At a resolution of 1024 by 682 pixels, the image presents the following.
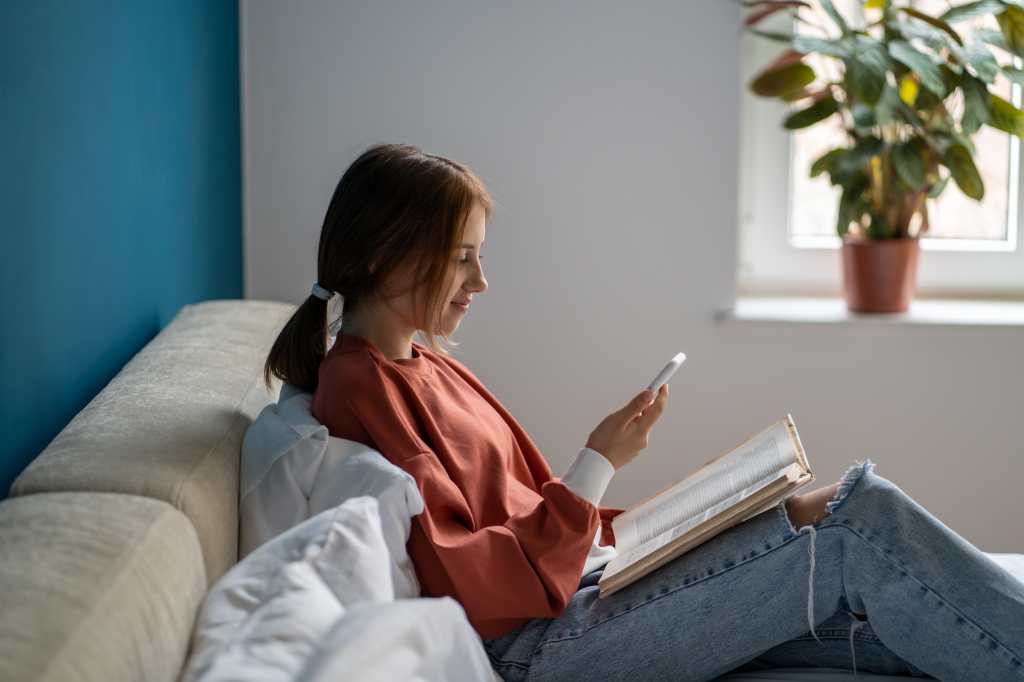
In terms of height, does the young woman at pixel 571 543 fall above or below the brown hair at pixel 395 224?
below

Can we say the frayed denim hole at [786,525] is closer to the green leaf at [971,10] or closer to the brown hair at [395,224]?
the brown hair at [395,224]

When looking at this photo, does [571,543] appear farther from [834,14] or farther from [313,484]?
[834,14]

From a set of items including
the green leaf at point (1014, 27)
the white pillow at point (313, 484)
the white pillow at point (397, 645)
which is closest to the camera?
the white pillow at point (397, 645)

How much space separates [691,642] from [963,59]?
1588 mm

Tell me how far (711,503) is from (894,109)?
135cm

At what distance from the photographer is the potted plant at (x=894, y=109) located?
2.41 metres

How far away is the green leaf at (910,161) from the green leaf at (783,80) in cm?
25

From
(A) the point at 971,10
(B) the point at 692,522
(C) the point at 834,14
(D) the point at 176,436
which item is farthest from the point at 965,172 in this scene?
(D) the point at 176,436

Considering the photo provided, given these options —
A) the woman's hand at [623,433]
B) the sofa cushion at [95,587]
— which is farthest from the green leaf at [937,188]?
the sofa cushion at [95,587]

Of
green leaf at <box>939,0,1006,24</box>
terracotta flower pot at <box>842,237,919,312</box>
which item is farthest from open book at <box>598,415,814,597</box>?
green leaf at <box>939,0,1006,24</box>

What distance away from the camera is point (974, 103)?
2412 millimetres

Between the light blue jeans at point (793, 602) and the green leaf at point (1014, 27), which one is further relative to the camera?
the green leaf at point (1014, 27)

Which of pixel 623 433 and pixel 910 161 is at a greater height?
pixel 910 161

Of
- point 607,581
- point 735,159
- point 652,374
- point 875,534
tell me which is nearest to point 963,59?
point 735,159
